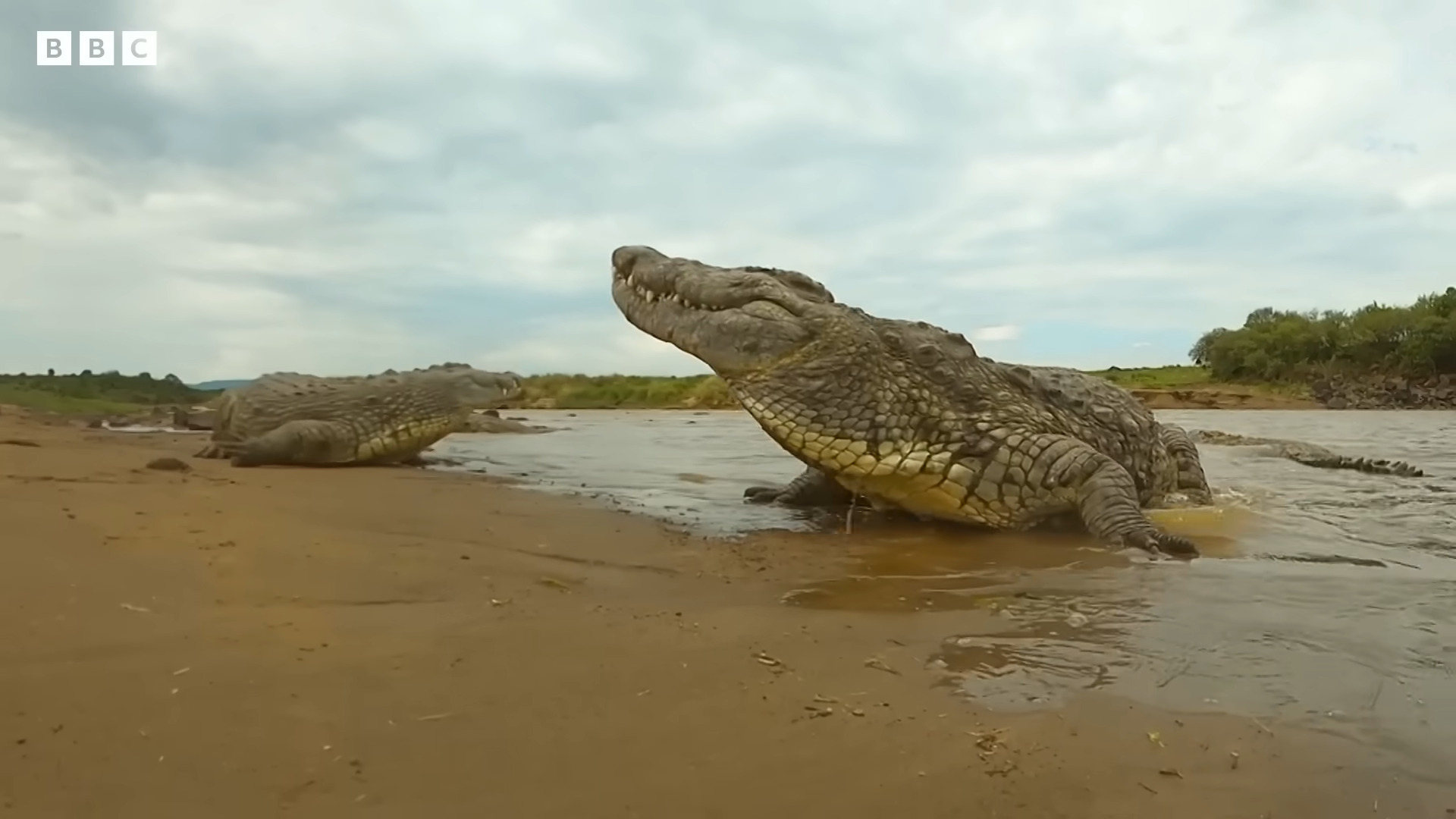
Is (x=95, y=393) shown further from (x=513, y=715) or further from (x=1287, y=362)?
(x=1287, y=362)

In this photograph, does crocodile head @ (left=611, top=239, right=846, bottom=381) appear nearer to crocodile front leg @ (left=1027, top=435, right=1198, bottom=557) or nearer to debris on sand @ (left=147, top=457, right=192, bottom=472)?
crocodile front leg @ (left=1027, top=435, right=1198, bottom=557)

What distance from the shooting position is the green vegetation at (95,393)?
60.3 feet

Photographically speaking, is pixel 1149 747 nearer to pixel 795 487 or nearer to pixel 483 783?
pixel 483 783

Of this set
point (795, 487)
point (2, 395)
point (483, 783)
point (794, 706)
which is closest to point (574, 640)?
point (794, 706)

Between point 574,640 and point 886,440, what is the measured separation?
2905 millimetres

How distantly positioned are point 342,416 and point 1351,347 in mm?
43017

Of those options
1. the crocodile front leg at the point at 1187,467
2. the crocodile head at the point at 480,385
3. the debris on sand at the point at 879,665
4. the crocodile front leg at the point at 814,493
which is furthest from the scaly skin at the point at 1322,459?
the crocodile head at the point at 480,385

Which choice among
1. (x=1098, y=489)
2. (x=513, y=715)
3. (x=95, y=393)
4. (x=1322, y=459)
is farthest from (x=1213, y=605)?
(x=95, y=393)

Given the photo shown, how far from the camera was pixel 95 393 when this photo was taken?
21.6 m

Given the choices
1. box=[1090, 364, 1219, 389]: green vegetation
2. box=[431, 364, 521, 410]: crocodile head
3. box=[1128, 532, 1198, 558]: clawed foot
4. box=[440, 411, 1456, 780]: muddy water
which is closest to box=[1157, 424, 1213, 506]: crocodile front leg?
A: box=[440, 411, 1456, 780]: muddy water

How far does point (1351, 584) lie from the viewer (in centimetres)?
320

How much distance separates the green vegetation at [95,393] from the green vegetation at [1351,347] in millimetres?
40789

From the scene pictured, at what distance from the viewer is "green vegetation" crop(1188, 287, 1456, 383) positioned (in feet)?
116

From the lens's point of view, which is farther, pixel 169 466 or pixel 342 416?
pixel 342 416
